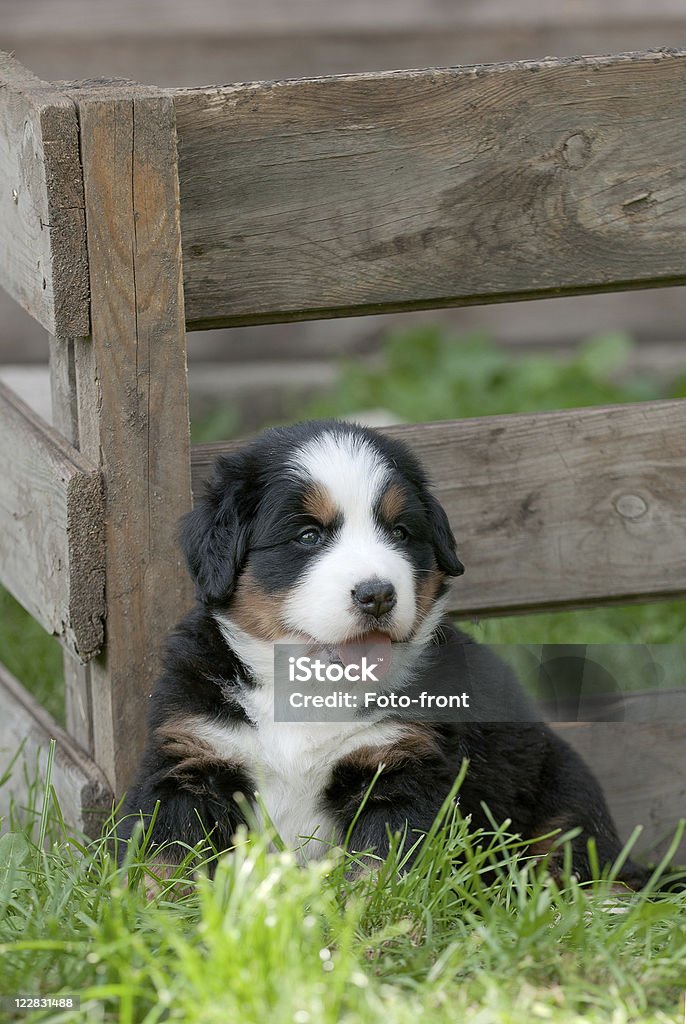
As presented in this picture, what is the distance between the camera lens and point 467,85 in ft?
10.4

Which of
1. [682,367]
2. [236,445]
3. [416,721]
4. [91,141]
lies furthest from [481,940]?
[682,367]

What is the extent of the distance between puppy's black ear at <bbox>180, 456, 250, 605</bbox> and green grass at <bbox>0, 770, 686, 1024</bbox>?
2.01 feet

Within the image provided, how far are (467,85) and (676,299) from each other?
4489mm

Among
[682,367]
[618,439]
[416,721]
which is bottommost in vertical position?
[416,721]

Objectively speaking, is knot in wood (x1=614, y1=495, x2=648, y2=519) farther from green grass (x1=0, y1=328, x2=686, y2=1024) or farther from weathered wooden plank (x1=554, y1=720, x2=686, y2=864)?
green grass (x1=0, y1=328, x2=686, y2=1024)

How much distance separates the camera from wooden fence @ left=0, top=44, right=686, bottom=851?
2.95 m

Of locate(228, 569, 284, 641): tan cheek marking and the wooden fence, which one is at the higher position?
the wooden fence

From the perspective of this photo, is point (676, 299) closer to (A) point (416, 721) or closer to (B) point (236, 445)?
(B) point (236, 445)

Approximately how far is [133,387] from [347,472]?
57cm

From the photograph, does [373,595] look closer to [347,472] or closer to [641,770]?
[347,472]

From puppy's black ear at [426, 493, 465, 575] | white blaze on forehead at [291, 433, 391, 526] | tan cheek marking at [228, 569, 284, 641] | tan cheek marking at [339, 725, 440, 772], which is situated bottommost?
tan cheek marking at [339, 725, 440, 772]

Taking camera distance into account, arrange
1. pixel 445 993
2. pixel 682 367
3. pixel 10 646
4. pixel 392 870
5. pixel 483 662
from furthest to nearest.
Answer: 1. pixel 682 367
2. pixel 10 646
3. pixel 483 662
4. pixel 392 870
5. pixel 445 993

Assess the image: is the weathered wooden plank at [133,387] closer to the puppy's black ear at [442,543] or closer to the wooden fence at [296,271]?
the wooden fence at [296,271]

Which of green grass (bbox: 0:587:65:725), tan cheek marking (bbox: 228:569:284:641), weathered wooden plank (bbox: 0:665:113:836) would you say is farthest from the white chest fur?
green grass (bbox: 0:587:65:725)
